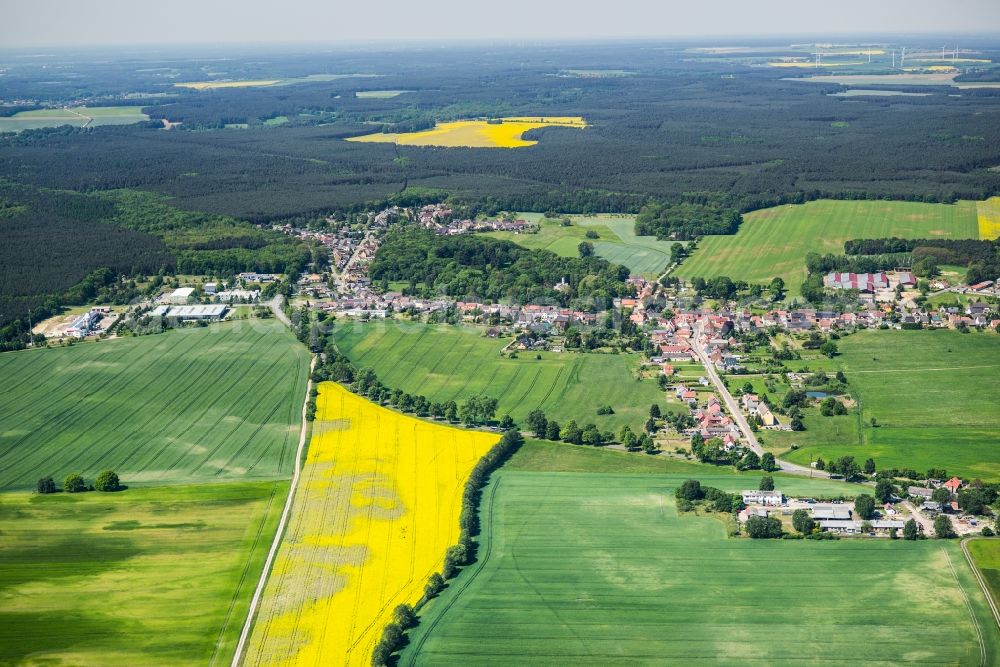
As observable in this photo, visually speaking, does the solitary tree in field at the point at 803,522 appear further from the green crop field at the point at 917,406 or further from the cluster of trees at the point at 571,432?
the cluster of trees at the point at 571,432

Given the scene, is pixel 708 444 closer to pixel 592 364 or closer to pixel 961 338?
pixel 592 364

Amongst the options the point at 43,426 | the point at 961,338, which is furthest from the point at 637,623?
the point at 961,338

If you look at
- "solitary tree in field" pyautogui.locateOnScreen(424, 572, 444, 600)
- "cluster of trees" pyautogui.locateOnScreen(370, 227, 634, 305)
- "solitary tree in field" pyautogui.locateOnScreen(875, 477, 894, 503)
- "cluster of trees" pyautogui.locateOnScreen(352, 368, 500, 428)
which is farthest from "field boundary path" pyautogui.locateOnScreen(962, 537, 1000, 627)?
"cluster of trees" pyautogui.locateOnScreen(370, 227, 634, 305)

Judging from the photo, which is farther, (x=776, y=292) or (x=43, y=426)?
(x=776, y=292)

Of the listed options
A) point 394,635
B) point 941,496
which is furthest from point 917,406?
point 394,635

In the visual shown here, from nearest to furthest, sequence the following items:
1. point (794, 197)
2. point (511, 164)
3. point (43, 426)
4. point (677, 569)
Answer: point (677, 569) → point (43, 426) → point (794, 197) → point (511, 164)

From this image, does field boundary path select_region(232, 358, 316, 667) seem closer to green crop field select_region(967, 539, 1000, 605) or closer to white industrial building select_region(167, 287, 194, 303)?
white industrial building select_region(167, 287, 194, 303)

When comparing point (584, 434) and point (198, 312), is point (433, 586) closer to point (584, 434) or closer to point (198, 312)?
point (584, 434)
